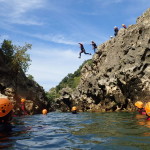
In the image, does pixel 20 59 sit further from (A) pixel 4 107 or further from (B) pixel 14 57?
(A) pixel 4 107

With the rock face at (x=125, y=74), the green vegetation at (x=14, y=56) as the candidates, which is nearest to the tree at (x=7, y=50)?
the green vegetation at (x=14, y=56)

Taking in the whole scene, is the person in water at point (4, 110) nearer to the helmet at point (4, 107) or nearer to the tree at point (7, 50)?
the helmet at point (4, 107)

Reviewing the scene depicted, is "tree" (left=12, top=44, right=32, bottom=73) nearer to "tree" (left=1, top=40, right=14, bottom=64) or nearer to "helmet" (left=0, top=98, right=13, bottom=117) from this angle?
"tree" (left=1, top=40, right=14, bottom=64)

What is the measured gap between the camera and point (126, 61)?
25.9 m

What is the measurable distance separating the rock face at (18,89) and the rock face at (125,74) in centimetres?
970

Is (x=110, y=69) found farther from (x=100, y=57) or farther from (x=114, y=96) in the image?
(x=100, y=57)

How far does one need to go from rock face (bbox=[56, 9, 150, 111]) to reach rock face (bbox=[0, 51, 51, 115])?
970cm

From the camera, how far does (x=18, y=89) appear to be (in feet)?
104

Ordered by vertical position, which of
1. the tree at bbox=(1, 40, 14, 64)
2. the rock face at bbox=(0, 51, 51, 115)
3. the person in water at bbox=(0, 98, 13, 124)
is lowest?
the person in water at bbox=(0, 98, 13, 124)

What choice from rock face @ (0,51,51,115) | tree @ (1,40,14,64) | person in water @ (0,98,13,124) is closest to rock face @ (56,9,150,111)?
rock face @ (0,51,51,115)

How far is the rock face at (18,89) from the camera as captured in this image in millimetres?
28469

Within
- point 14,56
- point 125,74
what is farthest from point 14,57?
point 125,74

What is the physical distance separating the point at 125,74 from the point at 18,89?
667 inches

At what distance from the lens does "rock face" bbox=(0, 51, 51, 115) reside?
2847 centimetres
